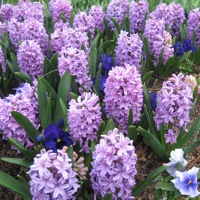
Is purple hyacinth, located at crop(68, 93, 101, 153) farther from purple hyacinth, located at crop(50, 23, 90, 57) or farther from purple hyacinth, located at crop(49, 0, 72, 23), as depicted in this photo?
purple hyacinth, located at crop(49, 0, 72, 23)

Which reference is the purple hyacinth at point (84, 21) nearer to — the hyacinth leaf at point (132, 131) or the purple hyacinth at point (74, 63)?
the purple hyacinth at point (74, 63)

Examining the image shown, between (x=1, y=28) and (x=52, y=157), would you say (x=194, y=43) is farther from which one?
(x=52, y=157)

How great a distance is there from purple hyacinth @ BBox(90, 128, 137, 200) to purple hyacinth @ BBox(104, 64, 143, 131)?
52 centimetres

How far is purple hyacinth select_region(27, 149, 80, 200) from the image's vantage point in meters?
1.97

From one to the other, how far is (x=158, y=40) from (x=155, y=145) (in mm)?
1389

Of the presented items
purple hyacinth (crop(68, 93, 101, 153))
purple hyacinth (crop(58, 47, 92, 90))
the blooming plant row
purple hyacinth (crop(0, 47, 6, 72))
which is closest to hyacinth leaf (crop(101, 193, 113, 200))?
the blooming plant row

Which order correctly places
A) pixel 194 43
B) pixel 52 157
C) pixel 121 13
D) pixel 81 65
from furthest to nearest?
pixel 121 13 < pixel 194 43 < pixel 81 65 < pixel 52 157

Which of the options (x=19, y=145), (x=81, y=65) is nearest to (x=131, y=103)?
(x=81, y=65)

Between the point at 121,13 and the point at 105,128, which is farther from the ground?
the point at 121,13

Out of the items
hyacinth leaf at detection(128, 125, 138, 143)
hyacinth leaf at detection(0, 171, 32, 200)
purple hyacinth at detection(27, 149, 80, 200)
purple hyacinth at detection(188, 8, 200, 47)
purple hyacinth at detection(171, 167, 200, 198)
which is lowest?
purple hyacinth at detection(171, 167, 200, 198)

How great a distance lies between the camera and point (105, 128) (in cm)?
248

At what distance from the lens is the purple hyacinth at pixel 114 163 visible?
1999mm

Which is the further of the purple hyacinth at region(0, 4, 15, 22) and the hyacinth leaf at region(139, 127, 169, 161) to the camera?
the purple hyacinth at region(0, 4, 15, 22)

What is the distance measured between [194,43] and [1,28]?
2.16 metres
